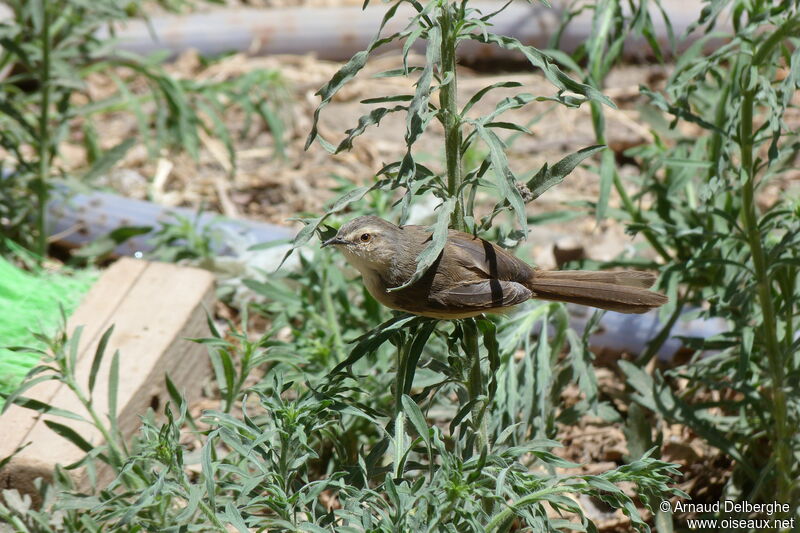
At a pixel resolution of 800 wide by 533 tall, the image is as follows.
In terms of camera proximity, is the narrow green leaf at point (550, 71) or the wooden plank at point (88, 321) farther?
the wooden plank at point (88, 321)


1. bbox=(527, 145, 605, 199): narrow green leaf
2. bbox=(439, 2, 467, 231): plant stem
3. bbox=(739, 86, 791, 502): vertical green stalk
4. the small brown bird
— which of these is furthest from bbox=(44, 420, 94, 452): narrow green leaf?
bbox=(739, 86, 791, 502): vertical green stalk

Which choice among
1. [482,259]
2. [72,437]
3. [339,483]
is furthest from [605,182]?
[72,437]

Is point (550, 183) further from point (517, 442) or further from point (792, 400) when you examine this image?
point (792, 400)

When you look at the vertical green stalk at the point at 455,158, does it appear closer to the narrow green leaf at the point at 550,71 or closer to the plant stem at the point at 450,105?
the plant stem at the point at 450,105

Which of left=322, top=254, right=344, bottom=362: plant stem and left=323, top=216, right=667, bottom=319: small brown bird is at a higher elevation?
left=323, top=216, right=667, bottom=319: small brown bird

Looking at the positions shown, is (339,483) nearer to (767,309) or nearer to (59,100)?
(767,309)

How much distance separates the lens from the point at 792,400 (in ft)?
9.09

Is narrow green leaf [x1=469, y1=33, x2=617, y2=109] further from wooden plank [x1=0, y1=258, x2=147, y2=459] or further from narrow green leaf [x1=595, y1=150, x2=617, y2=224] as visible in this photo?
wooden plank [x1=0, y1=258, x2=147, y2=459]

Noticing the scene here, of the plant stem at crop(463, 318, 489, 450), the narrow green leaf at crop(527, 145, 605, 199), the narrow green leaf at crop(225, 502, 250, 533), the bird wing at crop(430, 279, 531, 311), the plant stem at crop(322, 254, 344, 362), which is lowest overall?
the plant stem at crop(322, 254, 344, 362)

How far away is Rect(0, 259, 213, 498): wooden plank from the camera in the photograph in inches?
115

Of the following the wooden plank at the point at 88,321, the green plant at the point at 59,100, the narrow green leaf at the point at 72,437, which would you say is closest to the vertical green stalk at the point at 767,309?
the narrow green leaf at the point at 72,437

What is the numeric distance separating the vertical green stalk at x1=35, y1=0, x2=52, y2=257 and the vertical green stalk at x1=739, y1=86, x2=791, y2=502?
278cm

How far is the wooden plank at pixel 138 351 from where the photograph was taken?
2.92 m

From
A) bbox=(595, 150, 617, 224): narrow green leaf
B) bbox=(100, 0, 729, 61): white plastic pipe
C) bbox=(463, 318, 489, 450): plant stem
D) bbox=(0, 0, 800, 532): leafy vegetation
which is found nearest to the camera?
bbox=(0, 0, 800, 532): leafy vegetation
